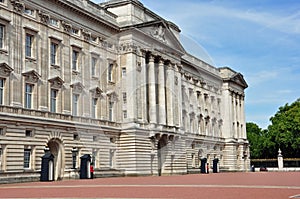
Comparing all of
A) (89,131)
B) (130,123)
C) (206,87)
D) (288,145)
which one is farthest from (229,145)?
(89,131)

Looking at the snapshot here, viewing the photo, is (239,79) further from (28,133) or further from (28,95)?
(28,133)

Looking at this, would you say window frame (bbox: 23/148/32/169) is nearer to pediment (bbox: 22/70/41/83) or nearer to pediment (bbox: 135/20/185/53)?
pediment (bbox: 22/70/41/83)

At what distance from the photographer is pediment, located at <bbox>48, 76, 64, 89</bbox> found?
45469mm

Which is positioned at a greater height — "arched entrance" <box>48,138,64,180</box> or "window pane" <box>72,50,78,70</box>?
"window pane" <box>72,50,78,70</box>

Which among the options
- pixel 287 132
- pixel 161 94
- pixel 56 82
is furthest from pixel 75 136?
pixel 287 132

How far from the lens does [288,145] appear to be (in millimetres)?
103562

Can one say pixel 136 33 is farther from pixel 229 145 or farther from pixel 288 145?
pixel 288 145

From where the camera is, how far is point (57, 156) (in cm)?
4528

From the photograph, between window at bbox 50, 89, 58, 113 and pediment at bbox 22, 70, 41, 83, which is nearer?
pediment at bbox 22, 70, 41, 83

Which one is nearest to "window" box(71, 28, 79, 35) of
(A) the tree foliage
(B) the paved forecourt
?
(B) the paved forecourt

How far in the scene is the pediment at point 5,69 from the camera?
129ft

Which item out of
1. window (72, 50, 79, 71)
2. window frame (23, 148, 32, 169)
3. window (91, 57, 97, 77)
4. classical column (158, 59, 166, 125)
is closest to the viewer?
window frame (23, 148, 32, 169)

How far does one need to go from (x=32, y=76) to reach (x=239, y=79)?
207 ft

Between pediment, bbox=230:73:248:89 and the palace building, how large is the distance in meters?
19.8
